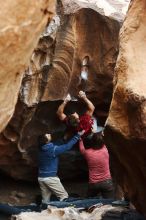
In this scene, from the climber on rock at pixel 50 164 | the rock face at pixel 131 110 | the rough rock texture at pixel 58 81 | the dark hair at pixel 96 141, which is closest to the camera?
the rock face at pixel 131 110

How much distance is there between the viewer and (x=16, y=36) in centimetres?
358

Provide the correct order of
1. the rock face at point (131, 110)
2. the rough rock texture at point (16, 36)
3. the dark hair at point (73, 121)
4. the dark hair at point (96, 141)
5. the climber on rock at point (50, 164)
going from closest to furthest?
the rough rock texture at point (16, 36) < the rock face at point (131, 110) < the dark hair at point (96, 141) < the climber on rock at point (50, 164) < the dark hair at point (73, 121)

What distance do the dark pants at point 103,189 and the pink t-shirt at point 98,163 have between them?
0.18 ft

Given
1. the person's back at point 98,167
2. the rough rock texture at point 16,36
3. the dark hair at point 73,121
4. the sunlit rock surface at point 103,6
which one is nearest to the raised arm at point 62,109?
the dark hair at point 73,121

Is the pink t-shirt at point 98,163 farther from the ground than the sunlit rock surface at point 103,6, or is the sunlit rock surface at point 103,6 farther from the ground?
the sunlit rock surface at point 103,6

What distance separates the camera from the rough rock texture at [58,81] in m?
8.04

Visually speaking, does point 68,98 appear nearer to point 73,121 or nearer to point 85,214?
point 73,121

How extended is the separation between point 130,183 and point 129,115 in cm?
82

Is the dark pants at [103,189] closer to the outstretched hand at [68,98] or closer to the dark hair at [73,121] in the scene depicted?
the dark hair at [73,121]

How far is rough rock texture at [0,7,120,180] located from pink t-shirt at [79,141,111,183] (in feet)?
2.82

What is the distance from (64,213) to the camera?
7.04 m

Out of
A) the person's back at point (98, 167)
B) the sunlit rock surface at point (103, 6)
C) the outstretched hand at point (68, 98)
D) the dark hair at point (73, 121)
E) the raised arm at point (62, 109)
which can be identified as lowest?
the person's back at point (98, 167)

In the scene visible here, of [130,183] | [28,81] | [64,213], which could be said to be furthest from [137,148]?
[28,81]

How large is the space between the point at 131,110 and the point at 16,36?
146cm
